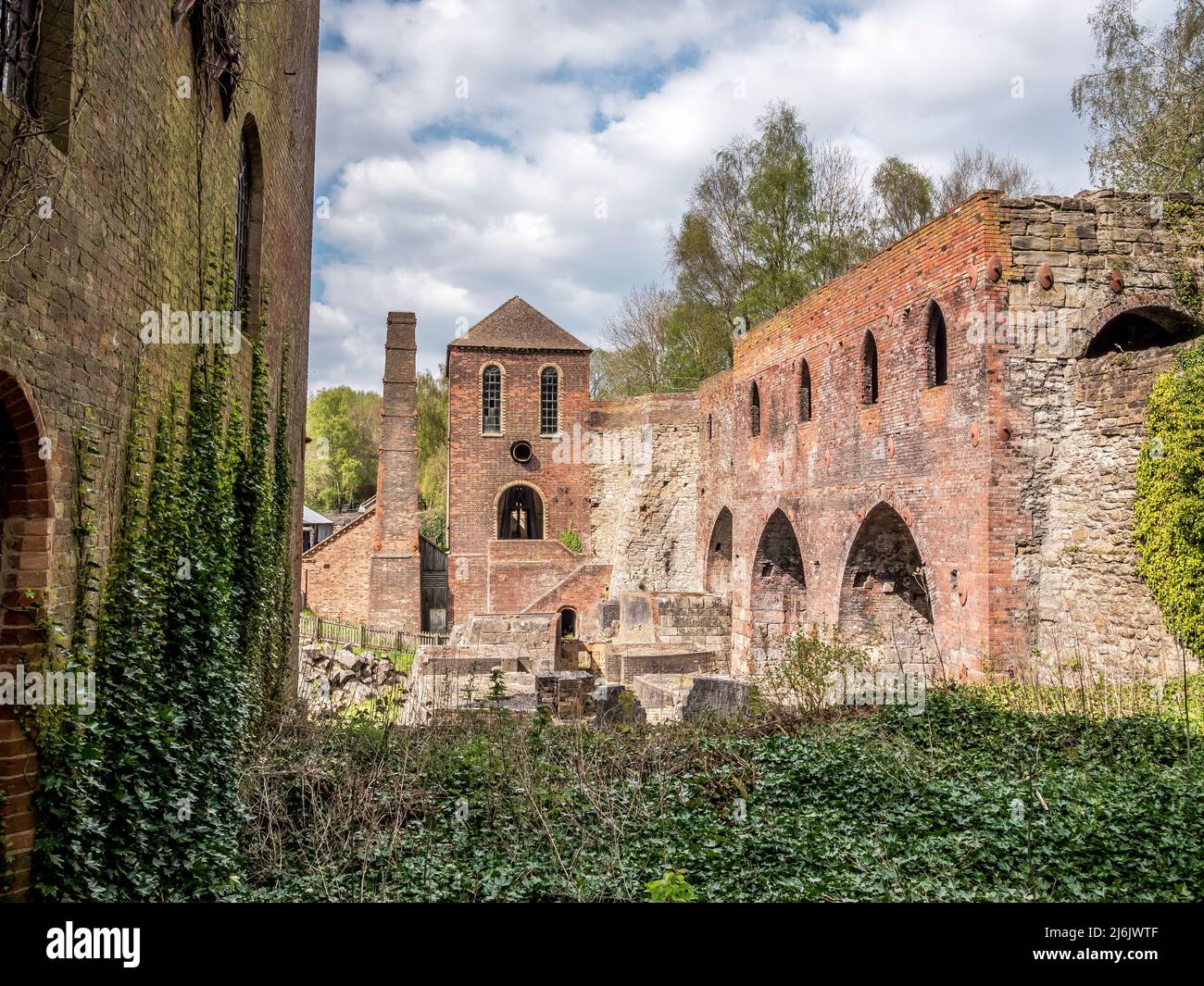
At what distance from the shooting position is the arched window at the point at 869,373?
15414 mm

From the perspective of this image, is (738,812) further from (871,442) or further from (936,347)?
(871,442)

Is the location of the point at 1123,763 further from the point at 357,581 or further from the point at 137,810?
the point at 357,581

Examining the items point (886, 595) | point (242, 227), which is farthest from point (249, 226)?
point (886, 595)

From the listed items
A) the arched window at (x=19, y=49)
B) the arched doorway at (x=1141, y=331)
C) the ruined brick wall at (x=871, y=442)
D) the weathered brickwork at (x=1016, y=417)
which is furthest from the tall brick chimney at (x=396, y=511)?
the arched window at (x=19, y=49)

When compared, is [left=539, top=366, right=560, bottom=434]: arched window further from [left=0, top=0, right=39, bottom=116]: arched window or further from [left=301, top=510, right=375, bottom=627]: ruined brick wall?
[left=0, top=0, right=39, bottom=116]: arched window

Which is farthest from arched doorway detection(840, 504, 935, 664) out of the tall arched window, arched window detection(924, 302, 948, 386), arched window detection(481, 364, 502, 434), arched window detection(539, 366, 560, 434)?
arched window detection(481, 364, 502, 434)

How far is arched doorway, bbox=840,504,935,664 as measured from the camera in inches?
615

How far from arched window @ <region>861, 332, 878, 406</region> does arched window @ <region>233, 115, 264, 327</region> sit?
1017 centimetres

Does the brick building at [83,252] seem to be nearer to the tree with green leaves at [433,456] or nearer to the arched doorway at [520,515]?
the arched doorway at [520,515]

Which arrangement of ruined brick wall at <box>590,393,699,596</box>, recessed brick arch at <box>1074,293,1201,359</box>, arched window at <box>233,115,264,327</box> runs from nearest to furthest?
arched window at <box>233,115,264,327</box> < recessed brick arch at <box>1074,293,1201,359</box> < ruined brick wall at <box>590,393,699,596</box>

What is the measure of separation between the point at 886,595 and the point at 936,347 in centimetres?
464

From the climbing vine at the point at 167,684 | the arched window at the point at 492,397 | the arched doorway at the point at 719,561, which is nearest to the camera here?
the climbing vine at the point at 167,684

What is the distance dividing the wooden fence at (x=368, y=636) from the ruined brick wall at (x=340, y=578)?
2.07 meters

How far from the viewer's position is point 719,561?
26219mm
